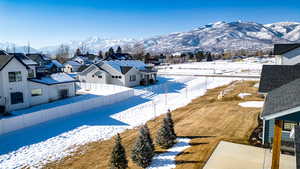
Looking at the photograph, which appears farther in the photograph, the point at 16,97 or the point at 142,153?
the point at 16,97

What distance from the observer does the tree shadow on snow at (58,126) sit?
16594mm

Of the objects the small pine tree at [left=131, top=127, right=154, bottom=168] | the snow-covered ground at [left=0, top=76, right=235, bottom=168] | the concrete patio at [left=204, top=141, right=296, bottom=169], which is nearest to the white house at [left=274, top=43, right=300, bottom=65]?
the snow-covered ground at [left=0, top=76, right=235, bottom=168]

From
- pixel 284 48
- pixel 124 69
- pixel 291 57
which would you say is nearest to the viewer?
pixel 291 57

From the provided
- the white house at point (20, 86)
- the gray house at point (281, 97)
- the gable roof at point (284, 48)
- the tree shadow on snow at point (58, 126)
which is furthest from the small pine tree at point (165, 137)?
the gable roof at point (284, 48)

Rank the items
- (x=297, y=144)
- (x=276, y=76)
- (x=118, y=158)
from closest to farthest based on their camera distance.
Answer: (x=297, y=144) → (x=118, y=158) → (x=276, y=76)

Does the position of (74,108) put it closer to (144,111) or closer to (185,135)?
(144,111)

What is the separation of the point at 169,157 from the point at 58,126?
1308cm

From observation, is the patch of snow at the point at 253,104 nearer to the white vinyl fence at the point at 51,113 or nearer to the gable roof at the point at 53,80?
the white vinyl fence at the point at 51,113

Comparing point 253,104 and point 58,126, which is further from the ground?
point 253,104

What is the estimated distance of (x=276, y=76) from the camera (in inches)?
570

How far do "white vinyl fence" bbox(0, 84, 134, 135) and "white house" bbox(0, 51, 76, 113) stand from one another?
5.56 metres

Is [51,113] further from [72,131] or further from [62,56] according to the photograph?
[62,56]

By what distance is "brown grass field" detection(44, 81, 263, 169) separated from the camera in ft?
38.3

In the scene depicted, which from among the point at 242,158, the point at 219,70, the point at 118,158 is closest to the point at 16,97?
the point at 118,158
